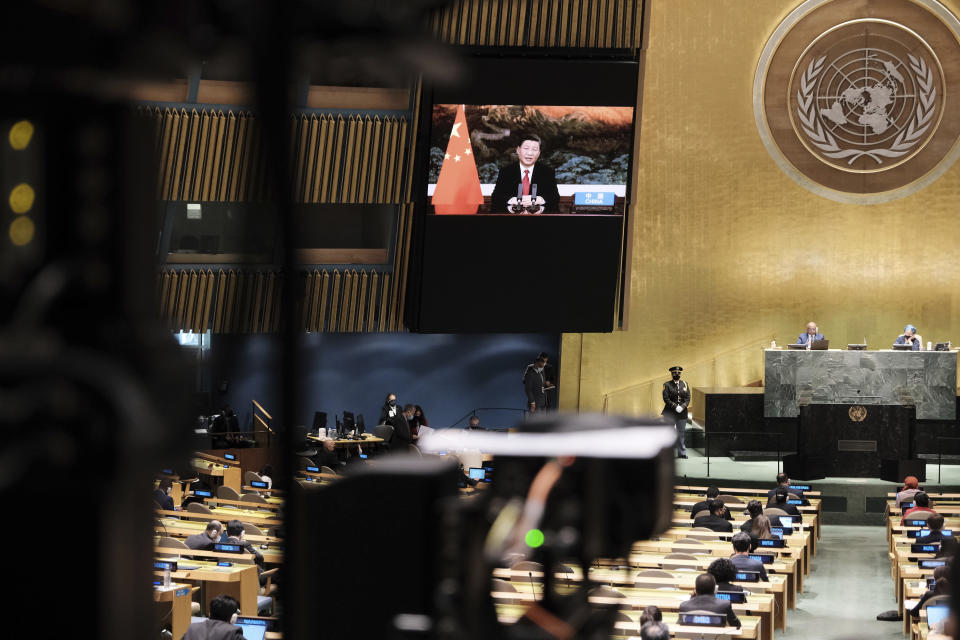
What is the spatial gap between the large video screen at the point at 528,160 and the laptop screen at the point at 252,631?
9034 millimetres

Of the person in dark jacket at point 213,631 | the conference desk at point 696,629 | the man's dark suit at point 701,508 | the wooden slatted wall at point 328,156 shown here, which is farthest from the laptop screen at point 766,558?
the wooden slatted wall at point 328,156

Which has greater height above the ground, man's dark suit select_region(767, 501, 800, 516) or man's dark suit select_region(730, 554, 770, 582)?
man's dark suit select_region(767, 501, 800, 516)

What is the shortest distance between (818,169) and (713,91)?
2140 mm

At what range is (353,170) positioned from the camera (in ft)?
54.1

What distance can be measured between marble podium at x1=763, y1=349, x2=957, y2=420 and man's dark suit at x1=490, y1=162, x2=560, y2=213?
388cm

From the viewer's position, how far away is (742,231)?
19.7m

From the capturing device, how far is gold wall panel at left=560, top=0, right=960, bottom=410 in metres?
19.5

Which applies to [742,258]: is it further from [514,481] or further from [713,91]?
[514,481]

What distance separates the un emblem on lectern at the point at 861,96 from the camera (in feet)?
63.0

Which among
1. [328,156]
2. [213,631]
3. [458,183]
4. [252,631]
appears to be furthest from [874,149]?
[213,631]

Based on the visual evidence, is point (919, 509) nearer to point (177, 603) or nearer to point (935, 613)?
point (935, 613)

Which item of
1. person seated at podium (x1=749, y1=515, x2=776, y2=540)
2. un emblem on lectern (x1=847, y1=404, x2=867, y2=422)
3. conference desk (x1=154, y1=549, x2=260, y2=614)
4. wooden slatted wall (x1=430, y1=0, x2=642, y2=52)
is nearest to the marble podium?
un emblem on lectern (x1=847, y1=404, x2=867, y2=422)

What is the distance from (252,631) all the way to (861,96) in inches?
602

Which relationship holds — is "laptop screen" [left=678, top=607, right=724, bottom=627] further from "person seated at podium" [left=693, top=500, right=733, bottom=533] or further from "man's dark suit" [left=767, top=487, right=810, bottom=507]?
"man's dark suit" [left=767, top=487, right=810, bottom=507]
